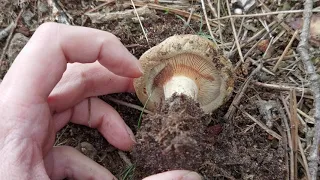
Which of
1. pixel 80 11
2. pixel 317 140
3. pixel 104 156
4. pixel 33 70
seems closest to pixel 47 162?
pixel 104 156

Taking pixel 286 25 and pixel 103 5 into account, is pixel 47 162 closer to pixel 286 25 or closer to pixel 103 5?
pixel 103 5

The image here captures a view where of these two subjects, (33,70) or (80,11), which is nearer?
(33,70)

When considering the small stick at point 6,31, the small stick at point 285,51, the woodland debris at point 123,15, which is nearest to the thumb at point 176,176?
the small stick at point 285,51

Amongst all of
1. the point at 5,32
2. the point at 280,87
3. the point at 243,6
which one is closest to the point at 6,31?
the point at 5,32

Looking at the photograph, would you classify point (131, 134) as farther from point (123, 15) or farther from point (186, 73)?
point (123, 15)

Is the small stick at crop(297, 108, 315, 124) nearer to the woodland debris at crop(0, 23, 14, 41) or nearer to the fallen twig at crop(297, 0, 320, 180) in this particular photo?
the fallen twig at crop(297, 0, 320, 180)

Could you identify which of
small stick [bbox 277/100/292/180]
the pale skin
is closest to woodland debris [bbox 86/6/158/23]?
the pale skin
